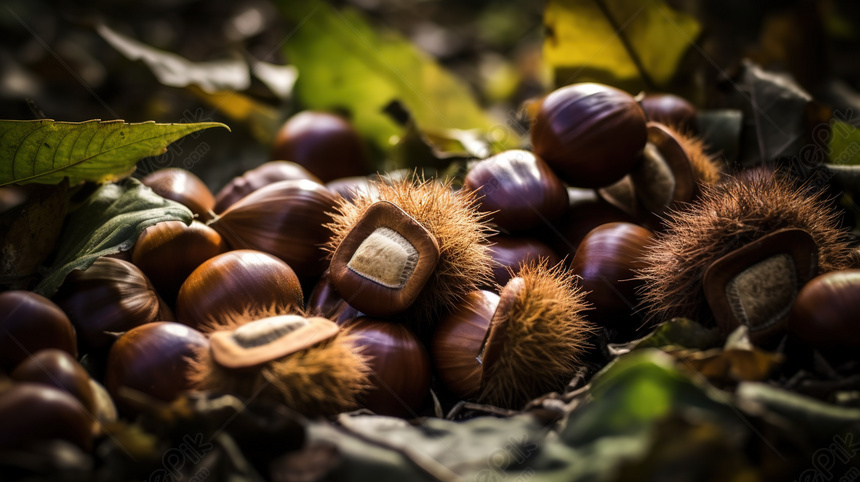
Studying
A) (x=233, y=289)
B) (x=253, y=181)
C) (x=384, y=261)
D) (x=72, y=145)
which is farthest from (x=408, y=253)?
(x=72, y=145)

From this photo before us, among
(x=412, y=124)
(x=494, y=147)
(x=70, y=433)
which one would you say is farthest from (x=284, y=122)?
(x=70, y=433)

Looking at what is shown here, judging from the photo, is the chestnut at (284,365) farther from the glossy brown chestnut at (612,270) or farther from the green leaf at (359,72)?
the green leaf at (359,72)

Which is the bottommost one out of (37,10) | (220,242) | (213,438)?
(213,438)

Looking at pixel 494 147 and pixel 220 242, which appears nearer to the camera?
pixel 220 242

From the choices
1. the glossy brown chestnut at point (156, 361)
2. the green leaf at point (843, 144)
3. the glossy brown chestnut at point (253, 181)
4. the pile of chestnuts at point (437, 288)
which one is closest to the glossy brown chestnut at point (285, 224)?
the pile of chestnuts at point (437, 288)

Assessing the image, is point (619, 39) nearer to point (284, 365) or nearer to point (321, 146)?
point (321, 146)

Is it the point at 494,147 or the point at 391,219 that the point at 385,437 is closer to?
the point at 391,219
